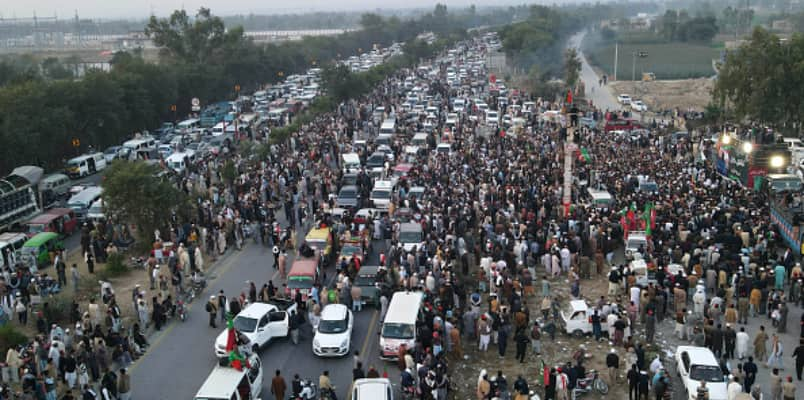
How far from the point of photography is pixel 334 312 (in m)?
17.9

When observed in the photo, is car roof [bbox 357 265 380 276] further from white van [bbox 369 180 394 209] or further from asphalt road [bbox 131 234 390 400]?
white van [bbox 369 180 394 209]

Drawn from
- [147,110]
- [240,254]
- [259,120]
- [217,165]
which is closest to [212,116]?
[259,120]

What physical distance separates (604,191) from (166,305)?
16.4 meters

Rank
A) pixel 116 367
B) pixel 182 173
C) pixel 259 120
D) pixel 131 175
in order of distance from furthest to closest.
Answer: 1. pixel 259 120
2. pixel 182 173
3. pixel 131 175
4. pixel 116 367

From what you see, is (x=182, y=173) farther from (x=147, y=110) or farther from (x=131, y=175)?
A: (x=147, y=110)

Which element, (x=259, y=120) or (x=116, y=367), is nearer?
(x=116, y=367)

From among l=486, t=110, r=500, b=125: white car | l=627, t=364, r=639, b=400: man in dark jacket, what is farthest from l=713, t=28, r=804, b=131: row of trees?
l=627, t=364, r=639, b=400: man in dark jacket

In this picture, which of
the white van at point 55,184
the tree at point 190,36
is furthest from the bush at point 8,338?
the tree at point 190,36

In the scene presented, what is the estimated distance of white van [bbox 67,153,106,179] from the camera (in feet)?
121

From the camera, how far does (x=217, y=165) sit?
37.5 meters

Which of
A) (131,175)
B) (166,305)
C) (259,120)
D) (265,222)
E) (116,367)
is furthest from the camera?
(259,120)

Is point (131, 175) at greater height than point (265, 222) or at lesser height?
greater

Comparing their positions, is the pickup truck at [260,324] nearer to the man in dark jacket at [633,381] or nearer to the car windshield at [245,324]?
the car windshield at [245,324]

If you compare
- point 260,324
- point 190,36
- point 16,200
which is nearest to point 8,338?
point 260,324
